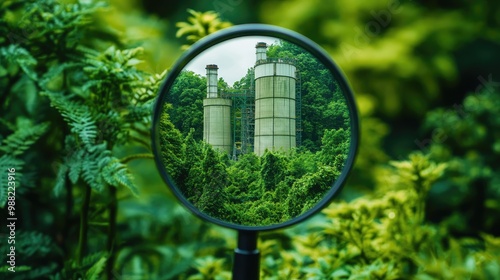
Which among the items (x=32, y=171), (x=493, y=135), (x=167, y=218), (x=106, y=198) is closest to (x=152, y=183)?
(x=167, y=218)

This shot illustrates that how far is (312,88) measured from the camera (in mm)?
1329

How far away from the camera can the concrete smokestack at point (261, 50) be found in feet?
4.09

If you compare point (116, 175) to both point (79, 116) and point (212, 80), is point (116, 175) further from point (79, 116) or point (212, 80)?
point (212, 80)

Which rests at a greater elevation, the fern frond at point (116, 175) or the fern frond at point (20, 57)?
the fern frond at point (20, 57)

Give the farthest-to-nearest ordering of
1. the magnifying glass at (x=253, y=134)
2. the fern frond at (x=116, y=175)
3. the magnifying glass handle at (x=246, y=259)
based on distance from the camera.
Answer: the fern frond at (x=116, y=175) → the magnifying glass at (x=253, y=134) → the magnifying glass handle at (x=246, y=259)

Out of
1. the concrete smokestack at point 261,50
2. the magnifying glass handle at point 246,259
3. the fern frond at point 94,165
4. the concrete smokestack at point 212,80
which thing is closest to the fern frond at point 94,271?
the fern frond at point 94,165

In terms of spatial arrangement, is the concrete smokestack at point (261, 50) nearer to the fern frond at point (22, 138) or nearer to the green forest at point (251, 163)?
the green forest at point (251, 163)

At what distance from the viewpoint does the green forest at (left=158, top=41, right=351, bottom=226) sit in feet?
4.11

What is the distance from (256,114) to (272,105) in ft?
0.18

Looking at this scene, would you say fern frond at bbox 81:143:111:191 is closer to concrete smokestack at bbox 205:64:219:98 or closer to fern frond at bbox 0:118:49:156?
fern frond at bbox 0:118:49:156

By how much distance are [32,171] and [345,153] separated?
1189mm

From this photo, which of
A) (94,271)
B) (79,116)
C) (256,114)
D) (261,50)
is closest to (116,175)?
(79,116)

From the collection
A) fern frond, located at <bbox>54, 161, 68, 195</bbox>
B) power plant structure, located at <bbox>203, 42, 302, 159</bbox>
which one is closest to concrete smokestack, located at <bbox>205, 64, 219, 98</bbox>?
power plant structure, located at <bbox>203, 42, 302, 159</bbox>

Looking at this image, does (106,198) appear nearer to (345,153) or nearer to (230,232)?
(230,232)
